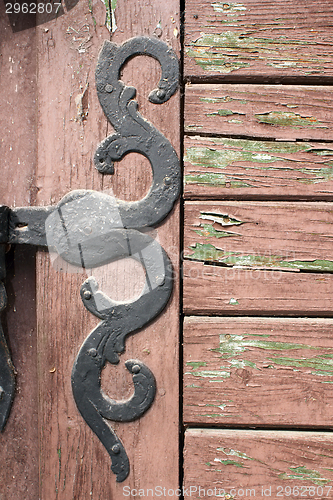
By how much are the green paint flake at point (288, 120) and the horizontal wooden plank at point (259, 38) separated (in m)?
0.08

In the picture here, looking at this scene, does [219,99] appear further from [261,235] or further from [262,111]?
[261,235]

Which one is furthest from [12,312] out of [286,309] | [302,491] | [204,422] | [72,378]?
[302,491]

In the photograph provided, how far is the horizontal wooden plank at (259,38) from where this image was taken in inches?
25.4

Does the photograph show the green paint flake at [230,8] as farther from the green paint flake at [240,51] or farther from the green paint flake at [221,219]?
the green paint flake at [221,219]

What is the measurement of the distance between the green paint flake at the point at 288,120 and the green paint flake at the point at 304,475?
0.70 metres

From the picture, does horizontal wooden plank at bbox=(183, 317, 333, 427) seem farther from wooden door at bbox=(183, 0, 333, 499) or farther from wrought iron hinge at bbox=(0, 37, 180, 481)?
wrought iron hinge at bbox=(0, 37, 180, 481)

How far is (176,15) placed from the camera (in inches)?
25.5


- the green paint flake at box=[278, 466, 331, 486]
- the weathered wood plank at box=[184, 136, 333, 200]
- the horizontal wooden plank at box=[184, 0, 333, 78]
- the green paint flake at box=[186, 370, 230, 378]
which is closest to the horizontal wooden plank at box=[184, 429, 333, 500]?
the green paint flake at box=[278, 466, 331, 486]

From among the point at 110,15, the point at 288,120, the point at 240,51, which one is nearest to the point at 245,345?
the point at 288,120

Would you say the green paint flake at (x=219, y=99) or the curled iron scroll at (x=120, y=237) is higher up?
the green paint flake at (x=219, y=99)

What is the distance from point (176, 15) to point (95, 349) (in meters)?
0.71

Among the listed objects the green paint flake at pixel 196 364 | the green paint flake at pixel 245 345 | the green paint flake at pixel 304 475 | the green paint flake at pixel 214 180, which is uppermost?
the green paint flake at pixel 214 180

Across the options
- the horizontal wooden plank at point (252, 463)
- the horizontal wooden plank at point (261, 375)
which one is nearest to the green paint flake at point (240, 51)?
the horizontal wooden plank at point (261, 375)

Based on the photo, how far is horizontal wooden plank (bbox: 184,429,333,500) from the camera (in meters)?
0.63
